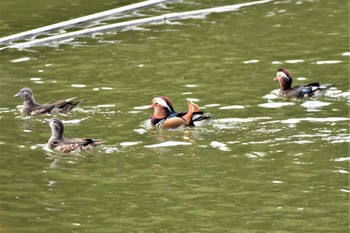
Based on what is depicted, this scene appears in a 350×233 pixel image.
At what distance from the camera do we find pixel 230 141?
19.6 metres

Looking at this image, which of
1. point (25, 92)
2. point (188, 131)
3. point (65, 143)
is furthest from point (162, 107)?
point (25, 92)

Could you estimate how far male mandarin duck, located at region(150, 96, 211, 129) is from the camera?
67.2 feet

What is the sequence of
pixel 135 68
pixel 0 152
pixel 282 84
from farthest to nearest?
pixel 135 68 → pixel 282 84 → pixel 0 152

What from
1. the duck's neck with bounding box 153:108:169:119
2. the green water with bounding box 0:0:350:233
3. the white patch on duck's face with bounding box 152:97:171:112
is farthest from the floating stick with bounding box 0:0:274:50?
the duck's neck with bounding box 153:108:169:119

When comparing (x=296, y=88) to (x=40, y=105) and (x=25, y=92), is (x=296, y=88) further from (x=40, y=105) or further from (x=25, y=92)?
(x=25, y=92)

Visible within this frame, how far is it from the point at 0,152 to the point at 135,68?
690 centimetres

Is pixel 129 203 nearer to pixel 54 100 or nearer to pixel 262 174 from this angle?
pixel 262 174

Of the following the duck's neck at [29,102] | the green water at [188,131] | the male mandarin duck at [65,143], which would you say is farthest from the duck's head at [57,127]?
the duck's neck at [29,102]

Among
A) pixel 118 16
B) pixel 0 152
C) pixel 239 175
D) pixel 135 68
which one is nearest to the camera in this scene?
pixel 239 175

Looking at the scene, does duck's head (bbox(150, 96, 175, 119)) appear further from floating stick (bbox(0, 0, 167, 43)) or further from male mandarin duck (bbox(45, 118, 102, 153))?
floating stick (bbox(0, 0, 167, 43))

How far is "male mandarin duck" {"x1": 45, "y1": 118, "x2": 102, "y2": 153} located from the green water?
128mm

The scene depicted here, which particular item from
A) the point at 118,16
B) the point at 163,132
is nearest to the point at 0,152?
the point at 163,132

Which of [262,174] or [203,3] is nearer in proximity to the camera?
[262,174]

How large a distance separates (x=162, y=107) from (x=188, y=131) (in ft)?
2.06
